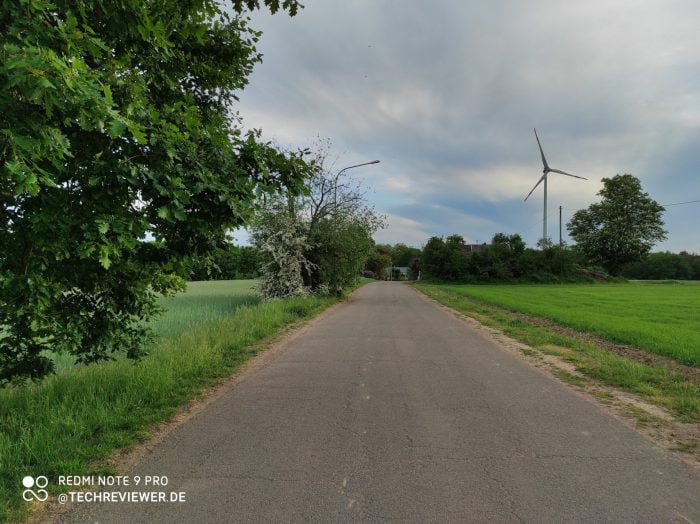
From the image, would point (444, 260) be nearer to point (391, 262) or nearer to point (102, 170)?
point (391, 262)

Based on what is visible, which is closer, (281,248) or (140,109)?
(140,109)

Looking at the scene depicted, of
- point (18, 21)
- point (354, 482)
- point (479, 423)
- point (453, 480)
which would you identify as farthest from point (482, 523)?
point (18, 21)

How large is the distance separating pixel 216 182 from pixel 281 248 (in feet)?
61.7

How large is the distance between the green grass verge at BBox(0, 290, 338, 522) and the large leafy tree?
1.73 feet

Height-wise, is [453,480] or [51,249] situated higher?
[51,249]

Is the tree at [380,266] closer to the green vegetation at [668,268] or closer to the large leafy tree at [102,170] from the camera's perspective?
the green vegetation at [668,268]

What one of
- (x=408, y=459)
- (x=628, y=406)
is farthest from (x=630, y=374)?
(x=408, y=459)

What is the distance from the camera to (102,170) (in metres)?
3.38

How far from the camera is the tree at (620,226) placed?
68312mm

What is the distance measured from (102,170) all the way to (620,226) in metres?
79.8

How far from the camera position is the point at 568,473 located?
362 cm

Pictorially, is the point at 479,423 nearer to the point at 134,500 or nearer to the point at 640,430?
the point at 640,430

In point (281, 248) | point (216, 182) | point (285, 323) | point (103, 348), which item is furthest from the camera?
point (281, 248)

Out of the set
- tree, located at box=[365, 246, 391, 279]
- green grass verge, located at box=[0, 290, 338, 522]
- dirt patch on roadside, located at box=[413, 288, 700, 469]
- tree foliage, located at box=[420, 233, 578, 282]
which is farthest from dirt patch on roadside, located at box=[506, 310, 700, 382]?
tree, located at box=[365, 246, 391, 279]
